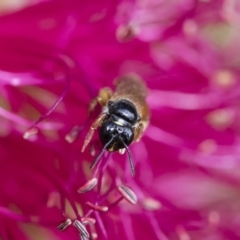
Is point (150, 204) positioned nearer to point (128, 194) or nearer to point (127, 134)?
point (128, 194)

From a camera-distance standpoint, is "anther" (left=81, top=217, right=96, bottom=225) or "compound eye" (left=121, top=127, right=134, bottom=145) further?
"anther" (left=81, top=217, right=96, bottom=225)

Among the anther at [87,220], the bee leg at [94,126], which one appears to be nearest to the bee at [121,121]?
the bee leg at [94,126]

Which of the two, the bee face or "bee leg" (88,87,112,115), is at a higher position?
"bee leg" (88,87,112,115)

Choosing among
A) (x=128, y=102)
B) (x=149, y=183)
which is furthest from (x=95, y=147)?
(x=149, y=183)

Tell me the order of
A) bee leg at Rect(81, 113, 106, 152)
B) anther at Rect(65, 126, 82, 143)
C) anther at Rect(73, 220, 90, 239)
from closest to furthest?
1. bee leg at Rect(81, 113, 106, 152)
2. anther at Rect(73, 220, 90, 239)
3. anther at Rect(65, 126, 82, 143)

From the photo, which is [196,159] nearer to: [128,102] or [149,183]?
[149,183]

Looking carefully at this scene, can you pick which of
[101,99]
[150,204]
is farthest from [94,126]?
[150,204]

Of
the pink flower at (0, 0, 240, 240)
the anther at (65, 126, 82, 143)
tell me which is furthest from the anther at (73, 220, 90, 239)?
the anther at (65, 126, 82, 143)

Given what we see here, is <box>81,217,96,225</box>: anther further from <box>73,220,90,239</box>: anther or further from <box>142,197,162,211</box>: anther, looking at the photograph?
<box>142,197,162,211</box>: anther
